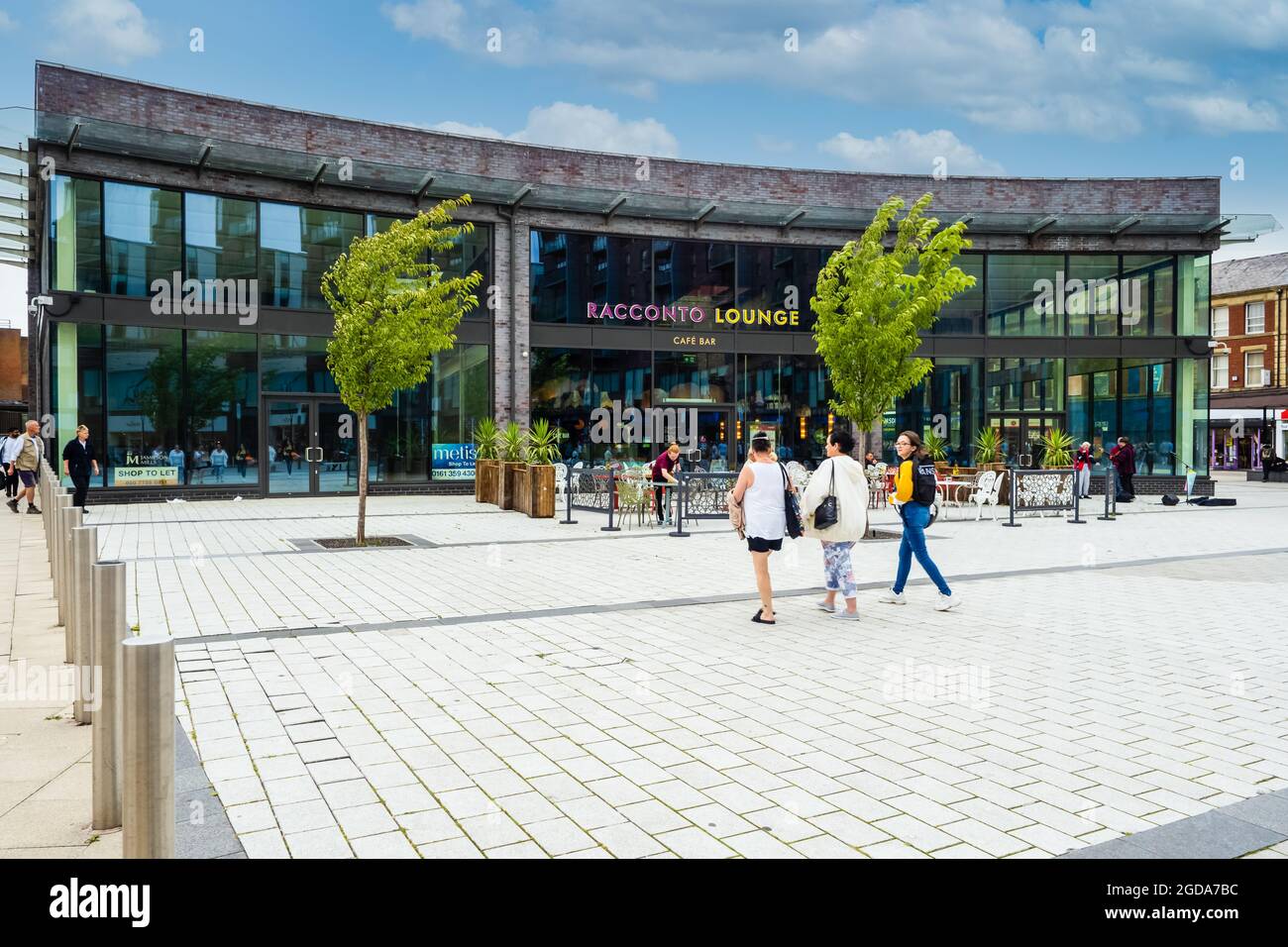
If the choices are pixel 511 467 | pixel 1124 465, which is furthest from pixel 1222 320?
pixel 511 467

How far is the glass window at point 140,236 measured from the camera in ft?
68.9

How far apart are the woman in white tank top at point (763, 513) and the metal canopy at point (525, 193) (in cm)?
1734

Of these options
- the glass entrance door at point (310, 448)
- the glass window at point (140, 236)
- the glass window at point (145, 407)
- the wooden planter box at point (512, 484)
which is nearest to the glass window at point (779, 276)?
the wooden planter box at point (512, 484)

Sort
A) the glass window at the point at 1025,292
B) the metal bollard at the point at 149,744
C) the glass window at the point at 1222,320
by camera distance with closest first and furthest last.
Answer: the metal bollard at the point at 149,744 < the glass window at the point at 1025,292 < the glass window at the point at 1222,320

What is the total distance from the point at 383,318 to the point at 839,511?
27.9 ft

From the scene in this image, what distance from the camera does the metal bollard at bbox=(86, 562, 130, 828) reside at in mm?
3785

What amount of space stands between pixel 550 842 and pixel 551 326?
22.8 metres

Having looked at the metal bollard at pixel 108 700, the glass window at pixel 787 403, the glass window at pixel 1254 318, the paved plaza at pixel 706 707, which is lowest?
the paved plaza at pixel 706 707

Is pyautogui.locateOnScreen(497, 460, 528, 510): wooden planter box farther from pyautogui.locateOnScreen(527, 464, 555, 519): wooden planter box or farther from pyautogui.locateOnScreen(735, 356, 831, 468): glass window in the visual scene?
pyautogui.locateOnScreen(735, 356, 831, 468): glass window

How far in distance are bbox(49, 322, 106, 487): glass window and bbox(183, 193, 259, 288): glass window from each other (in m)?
2.73

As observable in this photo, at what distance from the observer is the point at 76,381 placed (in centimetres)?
2064

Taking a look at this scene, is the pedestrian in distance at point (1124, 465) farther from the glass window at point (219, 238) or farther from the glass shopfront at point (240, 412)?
A: the glass window at point (219, 238)
